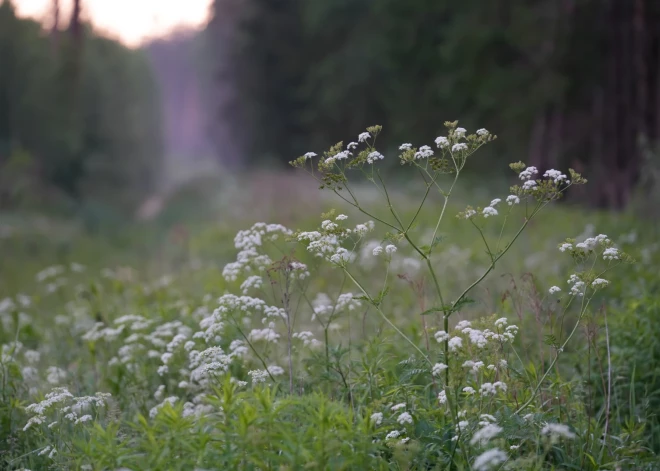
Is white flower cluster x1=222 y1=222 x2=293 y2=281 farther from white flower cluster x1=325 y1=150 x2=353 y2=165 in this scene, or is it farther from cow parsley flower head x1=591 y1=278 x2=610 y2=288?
cow parsley flower head x1=591 y1=278 x2=610 y2=288

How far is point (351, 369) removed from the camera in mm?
3547

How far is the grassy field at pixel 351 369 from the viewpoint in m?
2.74

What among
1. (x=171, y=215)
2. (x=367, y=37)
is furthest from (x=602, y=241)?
(x=367, y=37)

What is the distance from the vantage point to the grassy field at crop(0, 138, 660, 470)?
2.74 m

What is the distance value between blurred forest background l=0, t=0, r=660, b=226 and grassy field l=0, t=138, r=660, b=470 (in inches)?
190

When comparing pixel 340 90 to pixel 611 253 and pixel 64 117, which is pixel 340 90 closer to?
pixel 64 117

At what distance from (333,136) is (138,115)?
932 centimetres

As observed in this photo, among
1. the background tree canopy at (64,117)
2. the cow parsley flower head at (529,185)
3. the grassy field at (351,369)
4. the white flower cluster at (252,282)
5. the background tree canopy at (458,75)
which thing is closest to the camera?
the grassy field at (351,369)

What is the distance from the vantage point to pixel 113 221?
21.6m

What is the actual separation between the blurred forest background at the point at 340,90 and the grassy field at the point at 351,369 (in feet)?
15.8

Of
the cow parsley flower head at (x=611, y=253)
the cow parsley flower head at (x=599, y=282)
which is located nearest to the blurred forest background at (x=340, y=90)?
the cow parsley flower head at (x=611, y=253)

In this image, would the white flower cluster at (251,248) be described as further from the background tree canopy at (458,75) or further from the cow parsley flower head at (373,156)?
the background tree canopy at (458,75)

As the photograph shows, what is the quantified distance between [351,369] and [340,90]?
80.7ft

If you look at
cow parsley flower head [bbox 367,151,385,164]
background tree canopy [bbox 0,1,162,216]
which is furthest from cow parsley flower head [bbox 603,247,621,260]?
background tree canopy [bbox 0,1,162,216]
